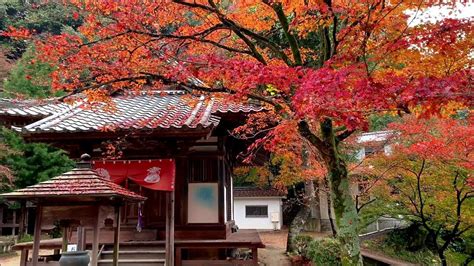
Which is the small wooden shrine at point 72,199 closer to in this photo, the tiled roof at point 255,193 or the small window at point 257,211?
the tiled roof at point 255,193

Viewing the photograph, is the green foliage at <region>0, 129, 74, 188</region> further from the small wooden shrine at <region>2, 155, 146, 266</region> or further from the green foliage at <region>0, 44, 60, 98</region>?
the small wooden shrine at <region>2, 155, 146, 266</region>

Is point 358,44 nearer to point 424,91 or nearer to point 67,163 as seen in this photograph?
point 424,91

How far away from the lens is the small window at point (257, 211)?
26656 millimetres

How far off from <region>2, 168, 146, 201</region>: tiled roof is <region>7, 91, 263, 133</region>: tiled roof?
2392 millimetres

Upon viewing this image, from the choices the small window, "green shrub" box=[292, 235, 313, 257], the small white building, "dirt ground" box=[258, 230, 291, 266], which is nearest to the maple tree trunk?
"dirt ground" box=[258, 230, 291, 266]

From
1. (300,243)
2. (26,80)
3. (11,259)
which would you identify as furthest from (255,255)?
(26,80)

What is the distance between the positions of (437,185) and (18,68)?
22.8 m

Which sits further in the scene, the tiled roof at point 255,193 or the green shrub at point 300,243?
the tiled roof at point 255,193

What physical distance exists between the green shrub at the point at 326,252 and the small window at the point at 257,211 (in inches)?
595

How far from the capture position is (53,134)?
8.41 metres

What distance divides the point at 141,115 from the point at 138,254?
11.4 feet

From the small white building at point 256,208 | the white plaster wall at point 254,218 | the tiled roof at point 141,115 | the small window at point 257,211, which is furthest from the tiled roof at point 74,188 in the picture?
the small window at point 257,211

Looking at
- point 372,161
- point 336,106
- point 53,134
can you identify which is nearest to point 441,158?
point 372,161

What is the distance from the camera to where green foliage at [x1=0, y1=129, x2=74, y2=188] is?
19.4 meters
